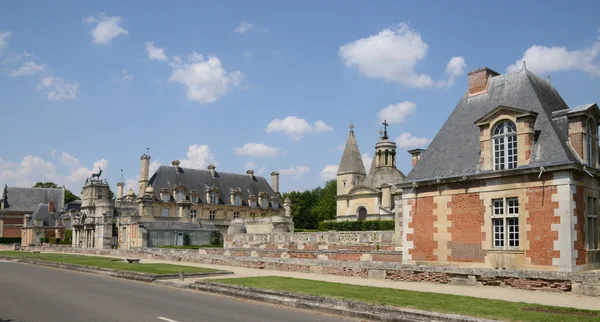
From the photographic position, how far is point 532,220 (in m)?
18.3

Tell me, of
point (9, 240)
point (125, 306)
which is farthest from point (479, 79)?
point (9, 240)

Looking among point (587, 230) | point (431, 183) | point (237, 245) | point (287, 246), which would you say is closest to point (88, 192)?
point (237, 245)

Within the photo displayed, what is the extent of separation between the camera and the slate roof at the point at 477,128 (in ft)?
62.7

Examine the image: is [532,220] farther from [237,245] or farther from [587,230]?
[237,245]

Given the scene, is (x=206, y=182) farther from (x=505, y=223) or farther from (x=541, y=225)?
(x=541, y=225)

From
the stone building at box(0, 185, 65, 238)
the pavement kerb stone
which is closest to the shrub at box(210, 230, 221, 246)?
the pavement kerb stone

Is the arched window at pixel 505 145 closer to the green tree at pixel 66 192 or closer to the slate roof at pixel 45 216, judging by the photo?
the slate roof at pixel 45 216

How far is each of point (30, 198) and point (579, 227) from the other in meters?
91.1

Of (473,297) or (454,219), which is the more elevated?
(454,219)

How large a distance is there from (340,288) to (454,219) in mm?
7406

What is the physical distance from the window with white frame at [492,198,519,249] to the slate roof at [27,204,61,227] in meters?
76.7

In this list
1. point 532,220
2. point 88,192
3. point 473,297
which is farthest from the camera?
point 88,192

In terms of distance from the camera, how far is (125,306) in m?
12.3

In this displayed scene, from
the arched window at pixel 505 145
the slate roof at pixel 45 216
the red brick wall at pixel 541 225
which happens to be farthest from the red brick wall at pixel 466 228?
the slate roof at pixel 45 216
